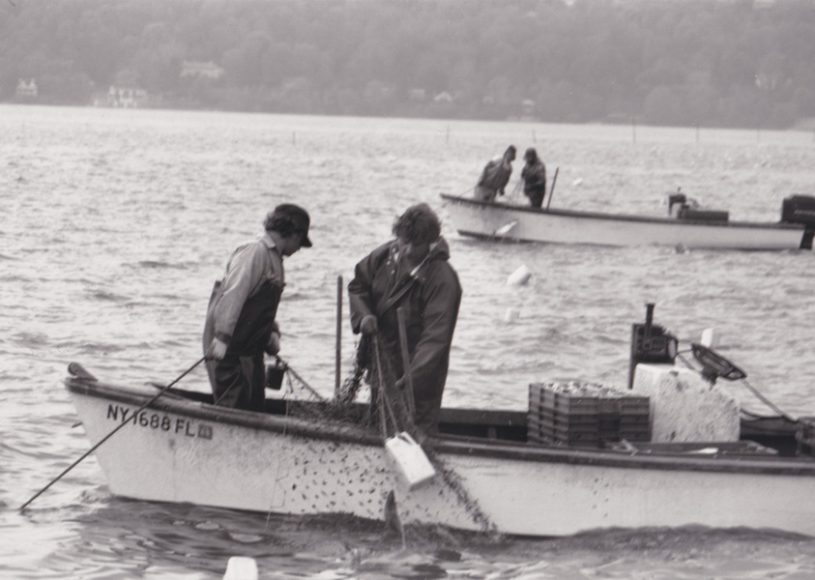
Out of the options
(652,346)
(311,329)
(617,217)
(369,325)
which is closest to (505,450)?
(369,325)

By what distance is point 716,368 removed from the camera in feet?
38.5

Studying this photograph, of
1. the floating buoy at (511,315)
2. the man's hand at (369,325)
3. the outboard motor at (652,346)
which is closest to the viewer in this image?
the man's hand at (369,325)

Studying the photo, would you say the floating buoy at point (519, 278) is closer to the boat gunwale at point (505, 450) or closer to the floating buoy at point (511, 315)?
the floating buoy at point (511, 315)

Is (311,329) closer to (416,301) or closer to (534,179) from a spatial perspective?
(534,179)

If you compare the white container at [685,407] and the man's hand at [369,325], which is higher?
the man's hand at [369,325]

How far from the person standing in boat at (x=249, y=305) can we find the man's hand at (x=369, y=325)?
0.59m

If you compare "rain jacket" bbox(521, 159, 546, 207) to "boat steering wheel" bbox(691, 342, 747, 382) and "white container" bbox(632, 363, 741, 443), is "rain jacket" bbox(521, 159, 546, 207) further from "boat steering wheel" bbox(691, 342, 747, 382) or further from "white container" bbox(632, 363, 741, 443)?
"white container" bbox(632, 363, 741, 443)

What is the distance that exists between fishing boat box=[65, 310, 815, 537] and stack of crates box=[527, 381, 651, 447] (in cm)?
4

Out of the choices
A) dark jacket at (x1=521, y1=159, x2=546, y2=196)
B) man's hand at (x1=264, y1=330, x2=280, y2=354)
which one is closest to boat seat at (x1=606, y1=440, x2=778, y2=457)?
man's hand at (x1=264, y1=330, x2=280, y2=354)

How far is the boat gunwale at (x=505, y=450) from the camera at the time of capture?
1080cm

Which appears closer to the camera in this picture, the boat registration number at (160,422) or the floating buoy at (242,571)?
the floating buoy at (242,571)

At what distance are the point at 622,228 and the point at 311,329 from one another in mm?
11995

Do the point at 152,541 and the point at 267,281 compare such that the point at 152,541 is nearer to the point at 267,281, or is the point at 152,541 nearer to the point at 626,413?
the point at 267,281

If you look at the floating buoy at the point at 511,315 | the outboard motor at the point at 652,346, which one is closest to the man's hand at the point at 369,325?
the outboard motor at the point at 652,346
